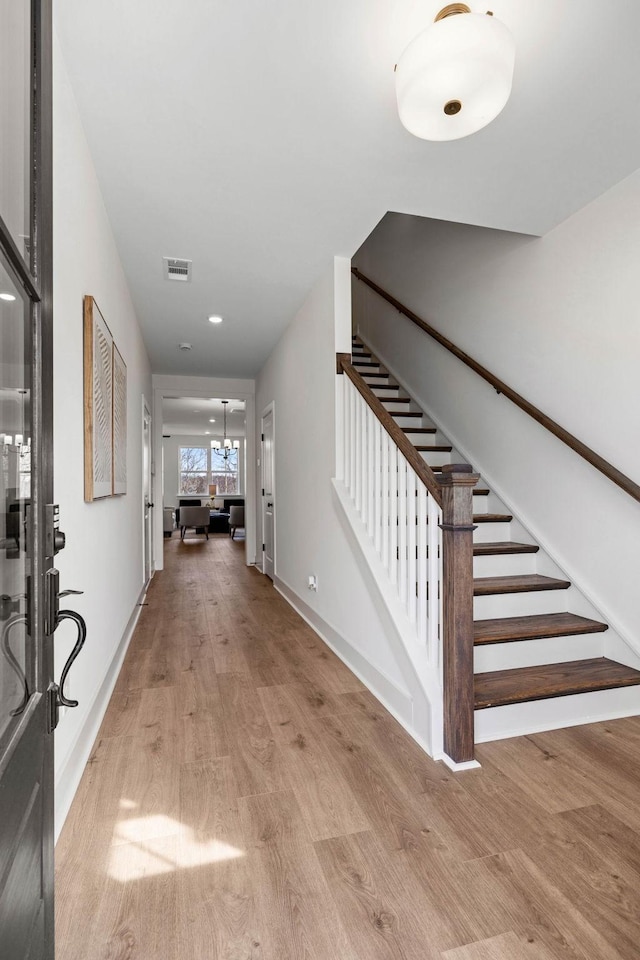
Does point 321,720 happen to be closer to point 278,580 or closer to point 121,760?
point 121,760

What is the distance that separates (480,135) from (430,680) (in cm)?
232

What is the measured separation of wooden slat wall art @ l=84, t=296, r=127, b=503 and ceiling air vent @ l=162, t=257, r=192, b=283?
749 mm

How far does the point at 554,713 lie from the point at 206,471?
13311 millimetres

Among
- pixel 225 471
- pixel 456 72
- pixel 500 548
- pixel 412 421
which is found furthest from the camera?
pixel 225 471

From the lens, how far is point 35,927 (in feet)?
2.45

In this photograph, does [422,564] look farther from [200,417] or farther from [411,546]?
[200,417]

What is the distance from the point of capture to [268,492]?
5.81 m

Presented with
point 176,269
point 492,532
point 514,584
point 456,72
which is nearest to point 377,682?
point 514,584

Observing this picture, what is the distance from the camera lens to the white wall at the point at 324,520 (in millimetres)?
2518

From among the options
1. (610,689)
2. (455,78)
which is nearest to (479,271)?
(455,78)

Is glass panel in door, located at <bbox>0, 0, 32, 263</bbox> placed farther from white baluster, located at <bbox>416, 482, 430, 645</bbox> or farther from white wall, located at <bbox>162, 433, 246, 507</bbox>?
white wall, located at <bbox>162, 433, 246, 507</bbox>

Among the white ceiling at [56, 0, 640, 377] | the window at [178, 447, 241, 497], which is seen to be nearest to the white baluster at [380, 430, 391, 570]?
the white ceiling at [56, 0, 640, 377]

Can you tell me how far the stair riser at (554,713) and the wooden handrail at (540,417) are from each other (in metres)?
0.96

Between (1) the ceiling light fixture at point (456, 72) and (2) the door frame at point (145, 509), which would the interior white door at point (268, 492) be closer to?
(2) the door frame at point (145, 509)
